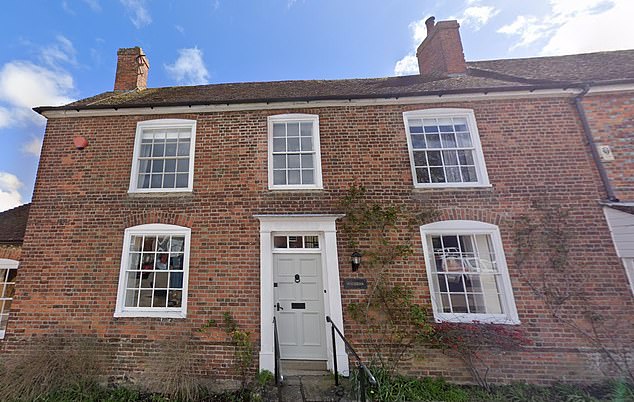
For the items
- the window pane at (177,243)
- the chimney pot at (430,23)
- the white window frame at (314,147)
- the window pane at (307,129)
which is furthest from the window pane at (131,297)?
the chimney pot at (430,23)

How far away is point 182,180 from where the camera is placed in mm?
6539

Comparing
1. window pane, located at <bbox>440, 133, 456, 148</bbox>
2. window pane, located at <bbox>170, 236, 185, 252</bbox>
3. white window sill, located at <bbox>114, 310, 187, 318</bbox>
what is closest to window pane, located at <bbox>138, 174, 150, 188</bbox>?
window pane, located at <bbox>170, 236, 185, 252</bbox>

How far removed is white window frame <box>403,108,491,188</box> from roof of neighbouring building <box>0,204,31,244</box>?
380 inches

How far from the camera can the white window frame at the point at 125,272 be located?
557 cm

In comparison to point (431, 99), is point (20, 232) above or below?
below

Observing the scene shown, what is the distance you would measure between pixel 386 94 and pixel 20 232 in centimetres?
976

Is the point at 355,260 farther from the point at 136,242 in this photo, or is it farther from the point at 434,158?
the point at 136,242

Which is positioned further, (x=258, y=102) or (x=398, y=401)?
(x=258, y=102)

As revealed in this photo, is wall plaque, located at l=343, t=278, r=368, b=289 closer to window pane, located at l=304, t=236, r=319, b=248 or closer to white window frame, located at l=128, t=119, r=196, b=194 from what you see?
window pane, located at l=304, t=236, r=319, b=248

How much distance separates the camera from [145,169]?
262 inches

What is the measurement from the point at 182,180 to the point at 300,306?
4.20 metres

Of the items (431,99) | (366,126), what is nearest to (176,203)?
(366,126)

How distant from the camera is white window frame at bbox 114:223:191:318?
5.57m

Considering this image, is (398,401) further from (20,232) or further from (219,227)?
(20,232)
